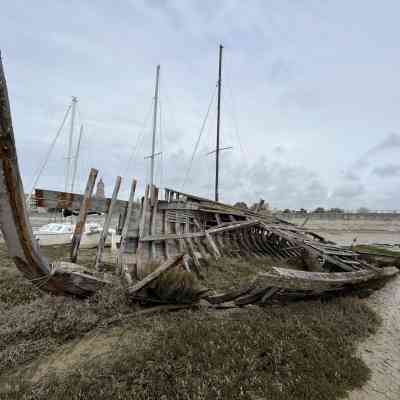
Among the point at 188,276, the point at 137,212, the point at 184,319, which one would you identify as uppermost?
the point at 137,212

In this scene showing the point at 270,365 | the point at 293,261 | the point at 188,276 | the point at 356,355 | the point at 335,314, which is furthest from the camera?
the point at 293,261

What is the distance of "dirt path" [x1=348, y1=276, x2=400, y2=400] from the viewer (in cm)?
330

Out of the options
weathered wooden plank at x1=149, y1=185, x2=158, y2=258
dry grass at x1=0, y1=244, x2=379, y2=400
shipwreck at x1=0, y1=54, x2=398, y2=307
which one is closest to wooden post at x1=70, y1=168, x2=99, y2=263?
shipwreck at x1=0, y1=54, x2=398, y2=307

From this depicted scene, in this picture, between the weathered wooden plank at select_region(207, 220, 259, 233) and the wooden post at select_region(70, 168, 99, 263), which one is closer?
the wooden post at select_region(70, 168, 99, 263)

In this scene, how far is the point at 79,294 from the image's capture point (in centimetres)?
420

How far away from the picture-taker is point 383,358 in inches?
165

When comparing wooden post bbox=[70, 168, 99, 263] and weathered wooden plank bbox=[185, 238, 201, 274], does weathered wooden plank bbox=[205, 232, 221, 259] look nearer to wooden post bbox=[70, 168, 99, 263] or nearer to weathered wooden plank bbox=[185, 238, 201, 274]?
weathered wooden plank bbox=[185, 238, 201, 274]

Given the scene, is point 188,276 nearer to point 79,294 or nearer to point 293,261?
point 79,294

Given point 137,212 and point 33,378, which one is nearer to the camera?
point 33,378

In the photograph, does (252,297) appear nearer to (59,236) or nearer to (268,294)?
(268,294)

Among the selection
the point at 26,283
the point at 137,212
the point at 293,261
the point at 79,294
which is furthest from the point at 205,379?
the point at 293,261

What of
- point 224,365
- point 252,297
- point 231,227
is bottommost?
point 224,365

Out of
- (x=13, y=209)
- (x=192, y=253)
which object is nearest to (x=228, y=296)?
(x=192, y=253)

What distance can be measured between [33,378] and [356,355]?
4.95 meters
